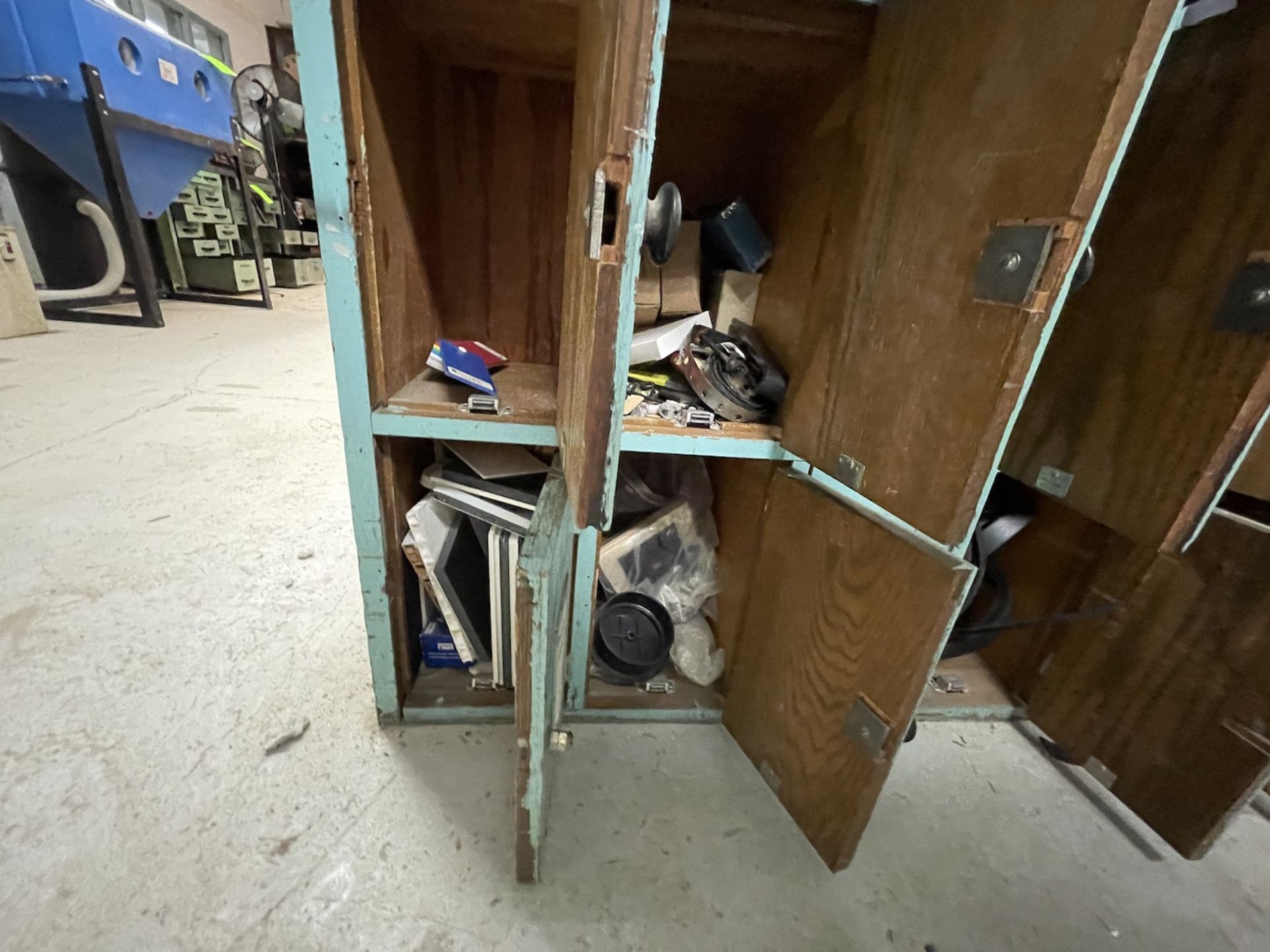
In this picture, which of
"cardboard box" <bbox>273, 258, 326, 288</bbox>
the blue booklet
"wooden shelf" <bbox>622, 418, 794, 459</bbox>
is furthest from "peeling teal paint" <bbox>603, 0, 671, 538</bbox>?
"cardboard box" <bbox>273, 258, 326, 288</bbox>

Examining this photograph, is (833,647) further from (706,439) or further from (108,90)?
(108,90)

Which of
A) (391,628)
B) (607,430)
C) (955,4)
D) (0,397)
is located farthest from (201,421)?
(955,4)

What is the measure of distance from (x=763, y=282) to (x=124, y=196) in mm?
2871

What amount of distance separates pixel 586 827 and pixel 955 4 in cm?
97

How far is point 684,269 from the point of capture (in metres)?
0.81

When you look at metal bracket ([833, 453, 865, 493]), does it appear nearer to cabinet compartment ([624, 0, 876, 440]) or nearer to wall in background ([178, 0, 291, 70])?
cabinet compartment ([624, 0, 876, 440])

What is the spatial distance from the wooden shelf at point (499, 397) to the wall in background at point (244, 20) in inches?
181

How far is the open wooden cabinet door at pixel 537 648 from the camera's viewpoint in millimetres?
472

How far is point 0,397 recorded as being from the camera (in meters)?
1.68

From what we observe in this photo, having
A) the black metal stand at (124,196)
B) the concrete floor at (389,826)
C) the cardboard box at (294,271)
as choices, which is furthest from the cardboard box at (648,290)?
the cardboard box at (294,271)

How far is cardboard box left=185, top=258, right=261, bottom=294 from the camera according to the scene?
3.40 metres

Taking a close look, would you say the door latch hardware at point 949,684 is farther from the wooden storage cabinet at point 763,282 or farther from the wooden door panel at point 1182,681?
the wooden storage cabinet at point 763,282

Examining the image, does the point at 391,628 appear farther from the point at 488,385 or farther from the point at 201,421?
the point at 201,421

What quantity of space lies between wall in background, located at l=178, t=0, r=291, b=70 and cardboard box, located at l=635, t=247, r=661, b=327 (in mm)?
4675
